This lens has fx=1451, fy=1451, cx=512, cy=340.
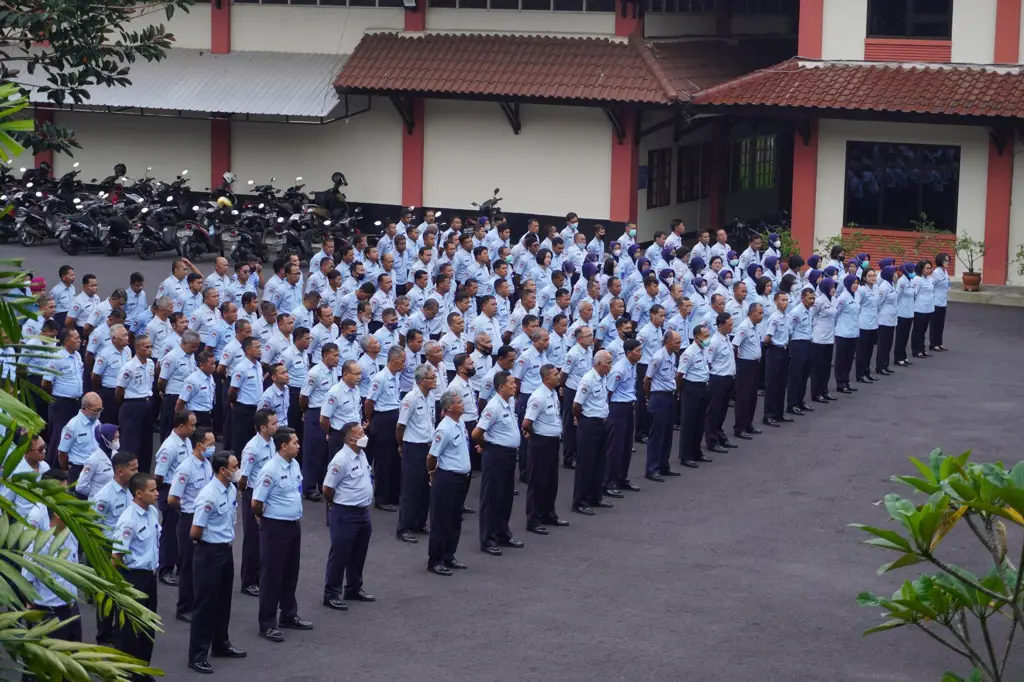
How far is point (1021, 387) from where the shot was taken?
17953 mm

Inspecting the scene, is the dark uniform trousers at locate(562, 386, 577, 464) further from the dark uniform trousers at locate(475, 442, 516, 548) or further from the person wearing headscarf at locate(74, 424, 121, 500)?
the person wearing headscarf at locate(74, 424, 121, 500)

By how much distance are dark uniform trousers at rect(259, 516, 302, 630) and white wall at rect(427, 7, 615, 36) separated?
17.9m

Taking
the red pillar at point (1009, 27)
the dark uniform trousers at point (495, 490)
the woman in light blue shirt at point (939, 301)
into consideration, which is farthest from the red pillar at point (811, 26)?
the dark uniform trousers at point (495, 490)

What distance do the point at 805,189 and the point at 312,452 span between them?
15.0 meters

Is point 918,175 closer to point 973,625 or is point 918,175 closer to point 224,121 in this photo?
point 224,121

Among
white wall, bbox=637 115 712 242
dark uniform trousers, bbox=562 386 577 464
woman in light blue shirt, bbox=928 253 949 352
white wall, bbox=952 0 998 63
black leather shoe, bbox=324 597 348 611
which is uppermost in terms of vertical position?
white wall, bbox=952 0 998 63

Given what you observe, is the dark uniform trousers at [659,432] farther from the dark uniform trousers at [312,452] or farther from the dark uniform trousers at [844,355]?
the dark uniform trousers at [844,355]

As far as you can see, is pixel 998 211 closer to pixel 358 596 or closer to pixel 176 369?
pixel 176 369

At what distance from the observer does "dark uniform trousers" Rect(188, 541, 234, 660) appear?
30.1ft

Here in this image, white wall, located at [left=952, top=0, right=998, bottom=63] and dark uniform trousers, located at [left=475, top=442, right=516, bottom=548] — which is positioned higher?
white wall, located at [left=952, top=0, right=998, bottom=63]

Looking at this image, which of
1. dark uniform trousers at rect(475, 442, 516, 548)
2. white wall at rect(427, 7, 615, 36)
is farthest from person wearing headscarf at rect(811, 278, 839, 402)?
white wall at rect(427, 7, 615, 36)

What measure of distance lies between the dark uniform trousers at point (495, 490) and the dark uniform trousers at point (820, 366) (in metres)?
6.46

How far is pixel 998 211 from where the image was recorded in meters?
24.4

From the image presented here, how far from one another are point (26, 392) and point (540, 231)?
23.2 m
